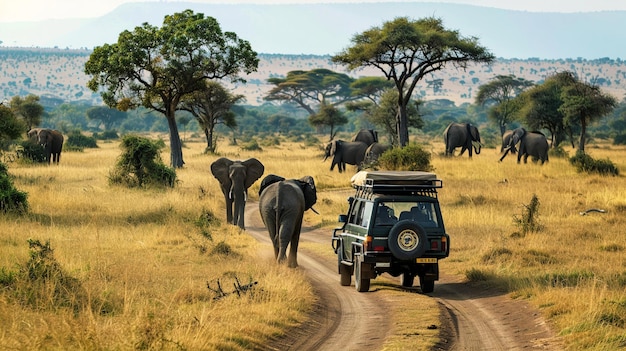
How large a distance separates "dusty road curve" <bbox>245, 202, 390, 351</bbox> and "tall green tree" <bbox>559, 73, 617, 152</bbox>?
38.3 m

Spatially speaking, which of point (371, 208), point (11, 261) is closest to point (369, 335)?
point (371, 208)

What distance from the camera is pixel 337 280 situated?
16.3m

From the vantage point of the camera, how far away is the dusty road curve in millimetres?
10961

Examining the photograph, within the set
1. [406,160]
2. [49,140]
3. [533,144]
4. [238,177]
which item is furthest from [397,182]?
[49,140]

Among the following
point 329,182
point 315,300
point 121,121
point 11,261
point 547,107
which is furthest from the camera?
point 121,121

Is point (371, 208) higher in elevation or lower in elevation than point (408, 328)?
higher

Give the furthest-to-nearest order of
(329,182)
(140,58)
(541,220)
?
1. (140,58)
2. (329,182)
3. (541,220)

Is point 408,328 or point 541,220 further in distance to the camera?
point 541,220

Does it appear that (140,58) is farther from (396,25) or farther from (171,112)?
(396,25)

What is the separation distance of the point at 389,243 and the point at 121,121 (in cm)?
11990

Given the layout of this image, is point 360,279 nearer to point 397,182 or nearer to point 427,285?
point 427,285

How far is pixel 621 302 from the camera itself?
12367 millimetres

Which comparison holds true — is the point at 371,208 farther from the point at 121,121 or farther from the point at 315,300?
the point at 121,121

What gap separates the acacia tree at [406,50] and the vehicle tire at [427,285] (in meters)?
28.6
